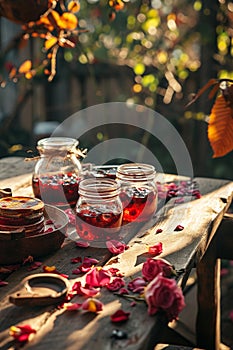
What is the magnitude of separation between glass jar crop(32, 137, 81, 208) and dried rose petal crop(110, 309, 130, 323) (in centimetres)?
66

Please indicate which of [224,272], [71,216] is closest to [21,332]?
[71,216]

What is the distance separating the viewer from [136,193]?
1544 mm

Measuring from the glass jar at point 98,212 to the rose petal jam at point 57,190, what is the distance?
24 cm

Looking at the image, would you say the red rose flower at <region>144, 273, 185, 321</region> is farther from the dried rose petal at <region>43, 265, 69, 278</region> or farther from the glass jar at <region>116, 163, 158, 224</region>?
the glass jar at <region>116, 163, 158, 224</region>

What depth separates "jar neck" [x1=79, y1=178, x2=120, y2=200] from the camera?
4.50 ft

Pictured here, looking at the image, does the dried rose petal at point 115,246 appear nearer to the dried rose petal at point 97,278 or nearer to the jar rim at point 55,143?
the dried rose petal at point 97,278

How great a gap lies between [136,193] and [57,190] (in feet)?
0.80

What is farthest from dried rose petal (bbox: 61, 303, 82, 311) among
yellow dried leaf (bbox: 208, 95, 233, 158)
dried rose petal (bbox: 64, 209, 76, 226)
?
yellow dried leaf (bbox: 208, 95, 233, 158)

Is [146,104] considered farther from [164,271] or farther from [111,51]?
[164,271]

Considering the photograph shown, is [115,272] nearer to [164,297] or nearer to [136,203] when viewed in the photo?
[164,297]

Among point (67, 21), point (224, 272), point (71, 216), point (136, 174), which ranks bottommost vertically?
point (224, 272)

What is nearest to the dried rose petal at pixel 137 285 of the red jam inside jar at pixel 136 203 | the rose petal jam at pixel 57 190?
the red jam inside jar at pixel 136 203

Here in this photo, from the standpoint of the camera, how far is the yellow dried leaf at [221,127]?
1.69 m

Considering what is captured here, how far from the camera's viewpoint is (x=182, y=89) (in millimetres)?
3906
